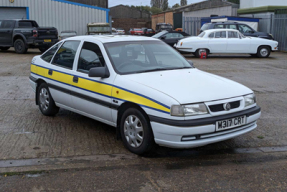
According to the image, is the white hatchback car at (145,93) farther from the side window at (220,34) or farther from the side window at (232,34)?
the side window at (232,34)

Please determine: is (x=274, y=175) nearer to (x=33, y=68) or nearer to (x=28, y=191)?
(x=28, y=191)

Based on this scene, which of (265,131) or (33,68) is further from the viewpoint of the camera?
(33,68)

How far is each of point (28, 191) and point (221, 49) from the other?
15657 millimetres

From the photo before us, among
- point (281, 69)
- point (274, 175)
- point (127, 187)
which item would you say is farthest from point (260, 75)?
point (127, 187)

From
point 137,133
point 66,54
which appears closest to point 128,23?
point 66,54

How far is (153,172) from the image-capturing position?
167 inches

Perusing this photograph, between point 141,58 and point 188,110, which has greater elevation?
point 141,58

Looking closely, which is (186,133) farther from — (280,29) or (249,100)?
(280,29)

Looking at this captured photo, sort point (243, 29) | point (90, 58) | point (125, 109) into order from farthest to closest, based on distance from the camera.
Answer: point (243, 29) → point (90, 58) → point (125, 109)

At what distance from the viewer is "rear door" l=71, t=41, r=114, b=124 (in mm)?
5109

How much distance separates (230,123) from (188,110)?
619mm

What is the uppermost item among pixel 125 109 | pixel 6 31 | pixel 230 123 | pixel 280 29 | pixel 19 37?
pixel 280 29

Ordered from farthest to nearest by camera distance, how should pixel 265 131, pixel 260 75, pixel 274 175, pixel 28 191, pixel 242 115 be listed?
pixel 260 75 < pixel 265 131 < pixel 242 115 < pixel 274 175 < pixel 28 191

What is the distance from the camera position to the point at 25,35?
19.6m
